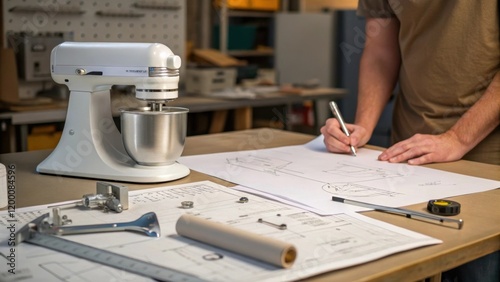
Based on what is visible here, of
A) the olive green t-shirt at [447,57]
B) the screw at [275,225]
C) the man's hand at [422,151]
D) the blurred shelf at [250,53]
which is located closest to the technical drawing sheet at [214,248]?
the screw at [275,225]

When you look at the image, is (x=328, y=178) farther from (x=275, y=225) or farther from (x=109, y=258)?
(x=109, y=258)

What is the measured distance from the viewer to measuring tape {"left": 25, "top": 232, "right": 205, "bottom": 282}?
70 cm

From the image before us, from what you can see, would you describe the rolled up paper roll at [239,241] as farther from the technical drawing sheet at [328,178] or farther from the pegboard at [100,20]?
the pegboard at [100,20]

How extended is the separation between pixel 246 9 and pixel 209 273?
596 cm

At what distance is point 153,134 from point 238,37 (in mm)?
5184

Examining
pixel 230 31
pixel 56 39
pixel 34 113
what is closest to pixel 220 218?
pixel 34 113

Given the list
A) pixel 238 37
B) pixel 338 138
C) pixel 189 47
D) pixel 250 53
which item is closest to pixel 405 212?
pixel 338 138

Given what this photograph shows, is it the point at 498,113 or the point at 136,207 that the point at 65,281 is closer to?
the point at 136,207

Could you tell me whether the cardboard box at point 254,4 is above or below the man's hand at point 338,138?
above

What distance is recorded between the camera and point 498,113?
1498 millimetres

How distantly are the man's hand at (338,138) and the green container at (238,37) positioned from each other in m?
4.61

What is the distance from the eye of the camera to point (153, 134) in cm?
116

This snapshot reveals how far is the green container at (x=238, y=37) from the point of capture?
19.8 ft

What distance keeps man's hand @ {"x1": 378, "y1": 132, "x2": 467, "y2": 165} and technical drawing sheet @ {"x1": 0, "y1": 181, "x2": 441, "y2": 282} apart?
466mm
